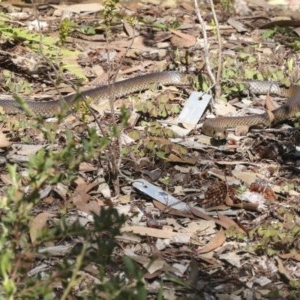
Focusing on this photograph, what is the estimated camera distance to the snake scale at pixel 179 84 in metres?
6.35

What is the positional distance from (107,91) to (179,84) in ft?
2.19

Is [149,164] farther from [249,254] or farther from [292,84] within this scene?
[292,84]

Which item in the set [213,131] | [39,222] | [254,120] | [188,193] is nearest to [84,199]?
[39,222]

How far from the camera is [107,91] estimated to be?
703cm

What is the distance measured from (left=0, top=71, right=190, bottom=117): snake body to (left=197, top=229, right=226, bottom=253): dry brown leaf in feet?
7.28

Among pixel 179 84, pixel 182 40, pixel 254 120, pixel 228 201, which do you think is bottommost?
pixel 182 40

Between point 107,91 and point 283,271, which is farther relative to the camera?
point 107,91

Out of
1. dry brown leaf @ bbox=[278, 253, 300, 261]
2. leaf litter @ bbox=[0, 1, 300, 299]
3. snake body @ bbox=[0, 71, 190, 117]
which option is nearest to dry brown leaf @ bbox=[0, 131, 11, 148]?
leaf litter @ bbox=[0, 1, 300, 299]

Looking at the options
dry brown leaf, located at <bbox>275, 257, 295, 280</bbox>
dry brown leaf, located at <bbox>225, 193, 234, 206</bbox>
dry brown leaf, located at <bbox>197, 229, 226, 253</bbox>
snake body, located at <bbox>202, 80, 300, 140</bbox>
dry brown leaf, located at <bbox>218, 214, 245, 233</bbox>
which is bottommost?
snake body, located at <bbox>202, 80, 300, 140</bbox>

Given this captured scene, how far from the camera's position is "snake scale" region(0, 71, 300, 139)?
6.35 meters

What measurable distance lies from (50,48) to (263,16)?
10.2 ft

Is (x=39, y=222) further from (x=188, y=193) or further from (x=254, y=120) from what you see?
(x=254, y=120)

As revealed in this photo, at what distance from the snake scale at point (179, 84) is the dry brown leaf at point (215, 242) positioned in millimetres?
1458

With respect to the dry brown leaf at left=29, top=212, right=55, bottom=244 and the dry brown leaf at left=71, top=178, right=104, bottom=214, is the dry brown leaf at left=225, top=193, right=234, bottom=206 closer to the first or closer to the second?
the dry brown leaf at left=71, top=178, right=104, bottom=214
